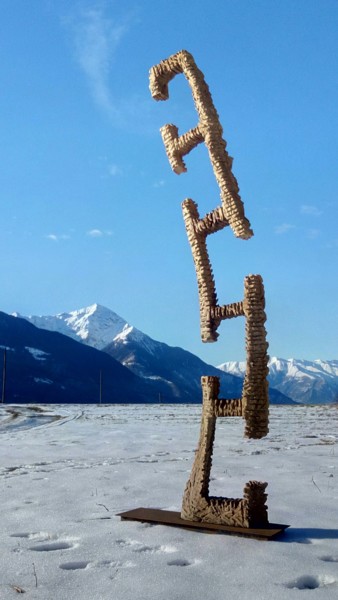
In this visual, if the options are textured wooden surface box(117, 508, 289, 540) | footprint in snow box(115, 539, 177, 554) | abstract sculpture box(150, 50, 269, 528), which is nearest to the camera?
footprint in snow box(115, 539, 177, 554)

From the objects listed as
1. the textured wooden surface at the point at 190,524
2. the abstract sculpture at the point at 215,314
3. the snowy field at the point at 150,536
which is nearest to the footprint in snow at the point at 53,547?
the snowy field at the point at 150,536

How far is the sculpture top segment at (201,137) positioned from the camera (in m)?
4.55

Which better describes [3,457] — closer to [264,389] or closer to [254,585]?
[264,389]

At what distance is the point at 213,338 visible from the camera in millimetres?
4727

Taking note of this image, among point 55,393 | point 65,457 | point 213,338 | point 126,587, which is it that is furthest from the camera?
point 55,393

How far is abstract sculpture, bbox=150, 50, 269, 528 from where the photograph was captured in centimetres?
420

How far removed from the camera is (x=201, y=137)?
5.00 metres

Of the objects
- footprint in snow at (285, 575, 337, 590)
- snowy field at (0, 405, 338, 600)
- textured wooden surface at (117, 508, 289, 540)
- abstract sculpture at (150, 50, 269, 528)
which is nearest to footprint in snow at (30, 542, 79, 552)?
snowy field at (0, 405, 338, 600)

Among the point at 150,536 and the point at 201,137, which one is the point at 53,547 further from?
the point at 201,137

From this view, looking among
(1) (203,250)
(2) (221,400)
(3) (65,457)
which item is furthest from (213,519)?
(3) (65,457)

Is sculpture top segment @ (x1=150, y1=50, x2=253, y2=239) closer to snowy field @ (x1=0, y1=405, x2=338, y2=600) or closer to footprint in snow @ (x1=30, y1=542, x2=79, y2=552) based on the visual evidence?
snowy field @ (x1=0, y1=405, x2=338, y2=600)

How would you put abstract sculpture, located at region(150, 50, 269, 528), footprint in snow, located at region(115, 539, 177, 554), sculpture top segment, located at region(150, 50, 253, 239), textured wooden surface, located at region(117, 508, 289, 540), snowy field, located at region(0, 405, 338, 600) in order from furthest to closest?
sculpture top segment, located at region(150, 50, 253, 239) → abstract sculpture, located at region(150, 50, 269, 528) → textured wooden surface, located at region(117, 508, 289, 540) → footprint in snow, located at region(115, 539, 177, 554) → snowy field, located at region(0, 405, 338, 600)

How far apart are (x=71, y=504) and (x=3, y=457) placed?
3851 mm

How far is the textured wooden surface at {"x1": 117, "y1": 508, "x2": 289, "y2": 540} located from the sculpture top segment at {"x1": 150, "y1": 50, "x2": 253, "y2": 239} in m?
2.28
